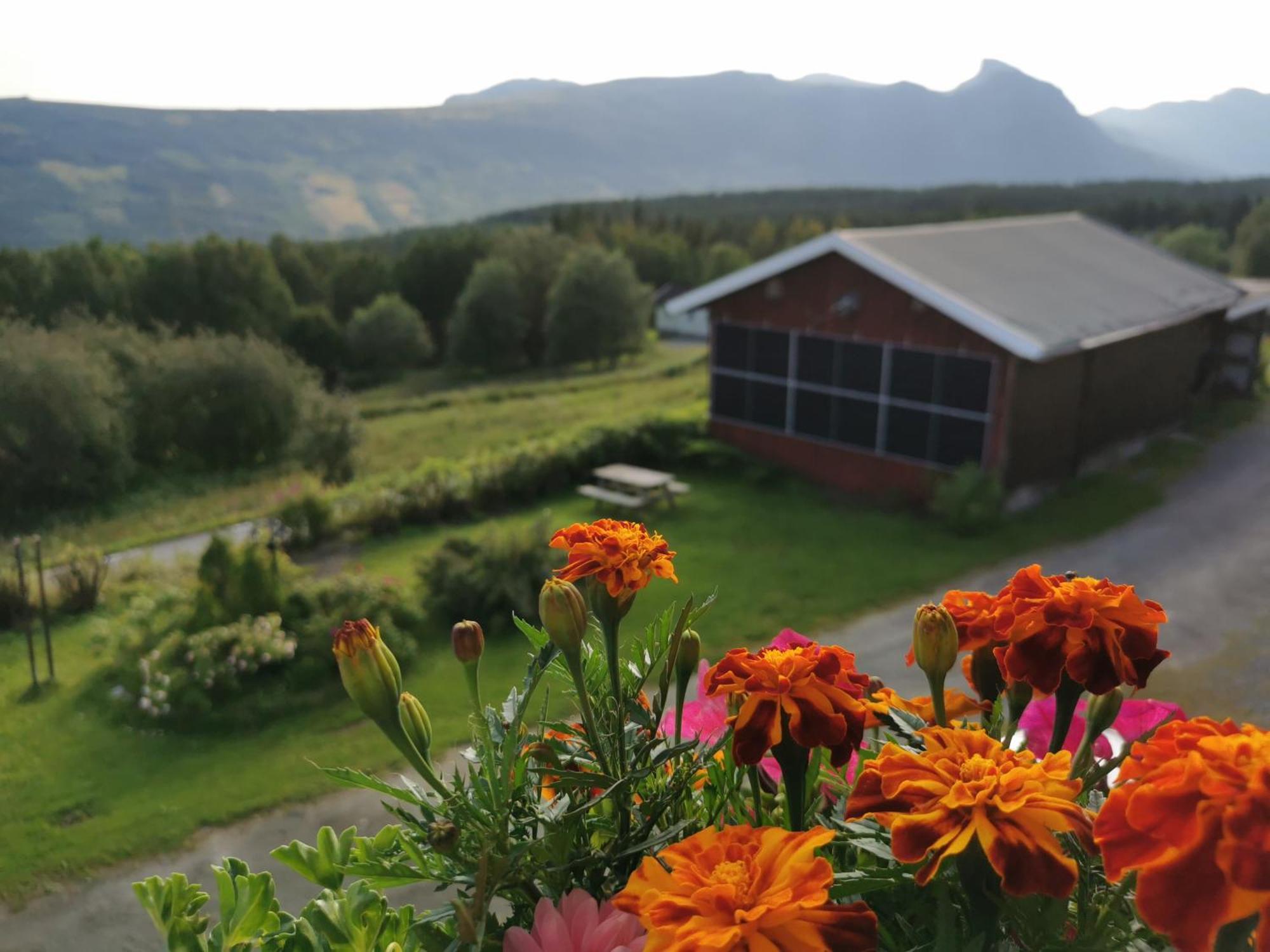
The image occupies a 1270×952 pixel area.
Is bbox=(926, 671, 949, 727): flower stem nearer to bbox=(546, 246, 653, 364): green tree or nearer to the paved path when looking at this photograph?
the paved path

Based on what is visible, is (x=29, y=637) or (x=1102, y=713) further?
(x=29, y=637)

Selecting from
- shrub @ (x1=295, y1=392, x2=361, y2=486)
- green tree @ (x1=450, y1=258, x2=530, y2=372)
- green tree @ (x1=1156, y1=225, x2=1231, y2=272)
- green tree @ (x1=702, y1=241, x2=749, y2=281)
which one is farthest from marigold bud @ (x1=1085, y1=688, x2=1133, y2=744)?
green tree @ (x1=702, y1=241, x2=749, y2=281)

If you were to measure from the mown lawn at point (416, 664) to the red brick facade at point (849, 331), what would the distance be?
1.69 feet

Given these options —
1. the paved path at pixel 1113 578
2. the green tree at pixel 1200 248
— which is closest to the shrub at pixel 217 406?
the paved path at pixel 1113 578

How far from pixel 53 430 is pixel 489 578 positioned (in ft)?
49.3

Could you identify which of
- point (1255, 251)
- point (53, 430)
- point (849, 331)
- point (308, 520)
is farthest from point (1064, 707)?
point (1255, 251)

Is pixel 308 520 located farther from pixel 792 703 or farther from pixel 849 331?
pixel 792 703

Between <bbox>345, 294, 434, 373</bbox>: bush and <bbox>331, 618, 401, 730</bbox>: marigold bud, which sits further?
<bbox>345, 294, 434, 373</bbox>: bush

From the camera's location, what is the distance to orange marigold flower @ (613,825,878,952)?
0.75m

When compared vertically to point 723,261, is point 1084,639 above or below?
above

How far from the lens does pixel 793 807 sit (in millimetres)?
1028

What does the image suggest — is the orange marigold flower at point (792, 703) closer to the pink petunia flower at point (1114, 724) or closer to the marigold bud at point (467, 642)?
the marigold bud at point (467, 642)

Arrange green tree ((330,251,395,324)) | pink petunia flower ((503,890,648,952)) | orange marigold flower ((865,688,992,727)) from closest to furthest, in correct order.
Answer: pink petunia flower ((503,890,648,952)), orange marigold flower ((865,688,992,727)), green tree ((330,251,395,324))

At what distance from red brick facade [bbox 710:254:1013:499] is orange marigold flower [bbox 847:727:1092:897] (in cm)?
1196
